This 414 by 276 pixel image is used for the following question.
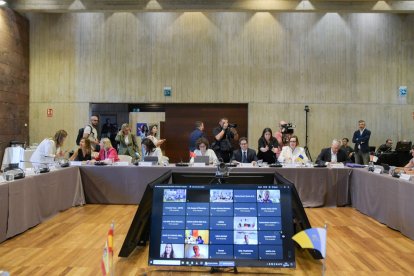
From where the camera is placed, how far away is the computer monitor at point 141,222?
3047mm

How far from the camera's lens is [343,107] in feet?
32.2

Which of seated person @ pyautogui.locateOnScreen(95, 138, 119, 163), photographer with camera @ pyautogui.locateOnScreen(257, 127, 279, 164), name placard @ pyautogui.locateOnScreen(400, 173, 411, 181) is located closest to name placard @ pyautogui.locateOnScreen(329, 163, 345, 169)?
photographer with camera @ pyautogui.locateOnScreen(257, 127, 279, 164)

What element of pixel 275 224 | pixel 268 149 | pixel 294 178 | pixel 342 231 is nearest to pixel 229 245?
pixel 275 224

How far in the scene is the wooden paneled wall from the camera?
8.66 meters

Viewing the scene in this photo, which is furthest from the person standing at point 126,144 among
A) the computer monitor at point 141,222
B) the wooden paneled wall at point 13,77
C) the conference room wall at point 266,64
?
the computer monitor at point 141,222

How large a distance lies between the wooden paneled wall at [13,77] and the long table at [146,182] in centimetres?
401

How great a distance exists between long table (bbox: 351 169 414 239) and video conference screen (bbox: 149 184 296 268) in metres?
2.20

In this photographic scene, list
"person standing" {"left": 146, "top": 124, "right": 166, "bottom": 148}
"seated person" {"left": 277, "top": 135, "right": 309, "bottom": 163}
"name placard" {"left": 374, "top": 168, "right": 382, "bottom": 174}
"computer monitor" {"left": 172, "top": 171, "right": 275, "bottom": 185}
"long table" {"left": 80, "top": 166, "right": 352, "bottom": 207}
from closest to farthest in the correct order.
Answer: "computer monitor" {"left": 172, "top": 171, "right": 275, "bottom": 185}
"name placard" {"left": 374, "top": 168, "right": 382, "bottom": 174}
"long table" {"left": 80, "top": 166, "right": 352, "bottom": 207}
"seated person" {"left": 277, "top": 135, "right": 309, "bottom": 163}
"person standing" {"left": 146, "top": 124, "right": 166, "bottom": 148}

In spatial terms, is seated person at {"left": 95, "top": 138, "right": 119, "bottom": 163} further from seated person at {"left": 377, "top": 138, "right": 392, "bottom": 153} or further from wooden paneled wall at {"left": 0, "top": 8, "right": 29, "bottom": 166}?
seated person at {"left": 377, "top": 138, "right": 392, "bottom": 153}

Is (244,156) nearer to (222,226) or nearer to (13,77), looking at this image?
(222,226)

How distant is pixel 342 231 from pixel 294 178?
1.38 m

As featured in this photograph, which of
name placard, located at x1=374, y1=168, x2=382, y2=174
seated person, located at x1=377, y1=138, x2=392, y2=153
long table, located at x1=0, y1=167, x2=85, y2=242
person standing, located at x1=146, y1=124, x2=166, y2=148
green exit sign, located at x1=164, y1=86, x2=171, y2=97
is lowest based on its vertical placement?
long table, located at x1=0, y1=167, x2=85, y2=242

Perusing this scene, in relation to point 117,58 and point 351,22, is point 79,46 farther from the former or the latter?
point 351,22

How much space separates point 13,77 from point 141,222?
7460 millimetres
